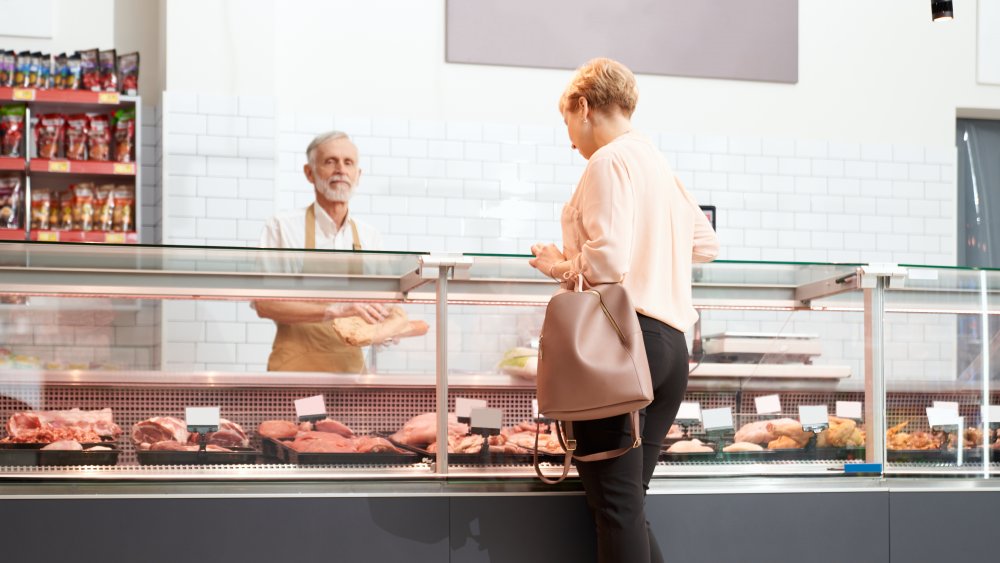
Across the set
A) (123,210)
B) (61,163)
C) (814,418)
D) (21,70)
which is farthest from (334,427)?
(21,70)

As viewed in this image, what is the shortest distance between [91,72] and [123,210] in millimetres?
731

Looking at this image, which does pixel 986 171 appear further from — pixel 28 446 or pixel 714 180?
pixel 28 446

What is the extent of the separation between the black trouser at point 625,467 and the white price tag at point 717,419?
0.69 metres

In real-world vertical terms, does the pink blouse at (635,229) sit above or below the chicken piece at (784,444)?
above

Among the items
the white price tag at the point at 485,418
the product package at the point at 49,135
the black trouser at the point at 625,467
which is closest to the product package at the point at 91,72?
the product package at the point at 49,135

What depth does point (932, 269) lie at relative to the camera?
3.13m

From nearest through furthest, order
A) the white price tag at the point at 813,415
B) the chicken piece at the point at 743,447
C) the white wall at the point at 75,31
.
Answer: the chicken piece at the point at 743,447 → the white price tag at the point at 813,415 → the white wall at the point at 75,31

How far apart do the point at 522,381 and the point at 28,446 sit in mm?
1308

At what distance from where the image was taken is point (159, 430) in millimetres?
2928

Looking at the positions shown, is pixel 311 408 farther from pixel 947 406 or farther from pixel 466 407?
pixel 947 406

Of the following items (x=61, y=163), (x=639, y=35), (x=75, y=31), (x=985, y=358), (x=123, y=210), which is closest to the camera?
(x=985, y=358)

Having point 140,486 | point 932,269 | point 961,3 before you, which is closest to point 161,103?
point 140,486

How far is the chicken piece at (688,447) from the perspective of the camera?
309cm

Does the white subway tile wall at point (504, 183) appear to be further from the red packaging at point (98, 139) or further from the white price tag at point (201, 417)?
the white price tag at point (201, 417)
